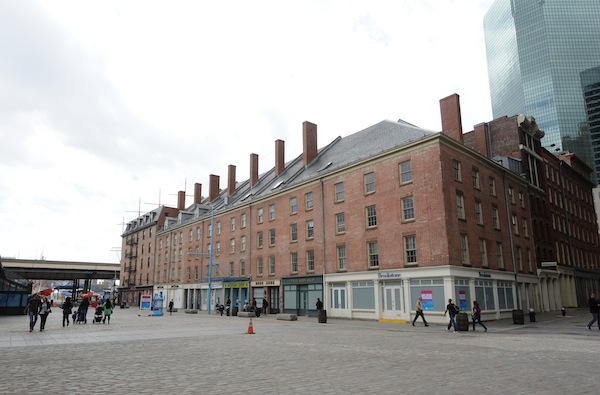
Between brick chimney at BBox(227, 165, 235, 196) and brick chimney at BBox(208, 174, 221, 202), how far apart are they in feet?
21.5

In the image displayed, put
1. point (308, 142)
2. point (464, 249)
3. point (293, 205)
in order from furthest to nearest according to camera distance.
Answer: point (308, 142) < point (293, 205) < point (464, 249)

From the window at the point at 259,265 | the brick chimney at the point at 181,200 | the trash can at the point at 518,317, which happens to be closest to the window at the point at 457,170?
the trash can at the point at 518,317

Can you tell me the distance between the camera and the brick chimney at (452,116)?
32688 millimetres

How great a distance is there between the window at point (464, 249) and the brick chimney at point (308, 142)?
19.3m

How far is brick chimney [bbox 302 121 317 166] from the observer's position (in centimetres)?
4419

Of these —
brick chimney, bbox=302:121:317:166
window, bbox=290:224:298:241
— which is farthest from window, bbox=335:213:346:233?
brick chimney, bbox=302:121:317:166

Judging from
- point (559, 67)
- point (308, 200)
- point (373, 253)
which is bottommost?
point (373, 253)

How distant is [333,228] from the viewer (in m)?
35.2

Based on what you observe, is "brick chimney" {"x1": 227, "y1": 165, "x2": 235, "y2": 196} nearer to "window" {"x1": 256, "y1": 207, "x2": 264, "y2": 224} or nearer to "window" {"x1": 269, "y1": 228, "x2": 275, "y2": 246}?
"window" {"x1": 256, "y1": 207, "x2": 264, "y2": 224}

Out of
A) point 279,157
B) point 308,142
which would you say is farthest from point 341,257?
point 279,157

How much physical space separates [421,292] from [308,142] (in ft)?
72.1

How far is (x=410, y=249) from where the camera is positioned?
2898cm

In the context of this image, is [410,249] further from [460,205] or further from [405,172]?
[405,172]

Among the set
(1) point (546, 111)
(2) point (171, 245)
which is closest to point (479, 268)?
(2) point (171, 245)
